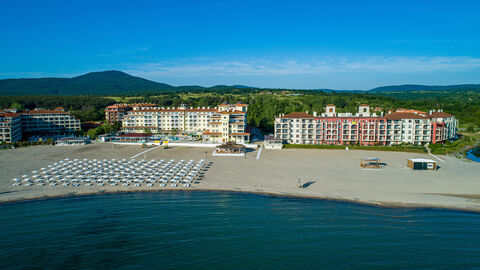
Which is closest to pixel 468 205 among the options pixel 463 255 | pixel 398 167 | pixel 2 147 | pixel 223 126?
pixel 463 255

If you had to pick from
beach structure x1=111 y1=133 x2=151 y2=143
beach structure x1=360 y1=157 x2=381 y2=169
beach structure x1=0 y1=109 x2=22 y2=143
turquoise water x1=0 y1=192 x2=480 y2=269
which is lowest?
turquoise water x1=0 y1=192 x2=480 y2=269

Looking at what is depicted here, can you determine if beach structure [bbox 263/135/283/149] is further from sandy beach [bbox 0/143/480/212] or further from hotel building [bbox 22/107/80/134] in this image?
hotel building [bbox 22/107/80/134]

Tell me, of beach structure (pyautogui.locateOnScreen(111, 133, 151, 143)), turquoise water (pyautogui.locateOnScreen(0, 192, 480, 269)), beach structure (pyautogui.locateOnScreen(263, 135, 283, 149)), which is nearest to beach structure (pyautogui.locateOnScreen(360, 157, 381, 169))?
turquoise water (pyautogui.locateOnScreen(0, 192, 480, 269))

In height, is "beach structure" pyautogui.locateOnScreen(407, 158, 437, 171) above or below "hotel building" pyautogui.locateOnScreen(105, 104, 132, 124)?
below

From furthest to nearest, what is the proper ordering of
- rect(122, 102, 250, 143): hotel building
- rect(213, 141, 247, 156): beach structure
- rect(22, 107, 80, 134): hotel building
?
rect(122, 102, 250, 143): hotel building
rect(22, 107, 80, 134): hotel building
rect(213, 141, 247, 156): beach structure

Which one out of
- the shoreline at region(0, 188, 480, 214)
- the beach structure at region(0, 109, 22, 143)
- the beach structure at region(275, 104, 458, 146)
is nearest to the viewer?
the shoreline at region(0, 188, 480, 214)

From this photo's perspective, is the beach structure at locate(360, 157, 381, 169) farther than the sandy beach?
Yes

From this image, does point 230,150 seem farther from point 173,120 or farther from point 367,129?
point 173,120
